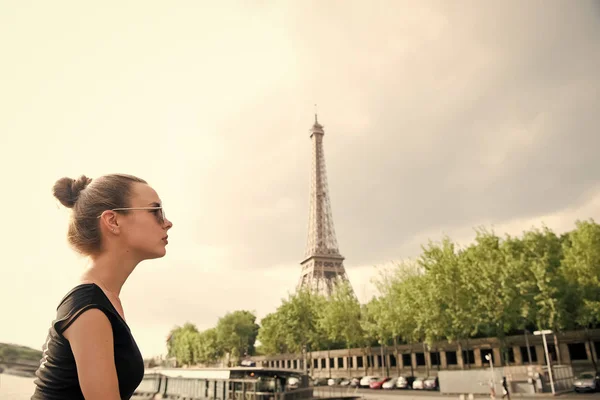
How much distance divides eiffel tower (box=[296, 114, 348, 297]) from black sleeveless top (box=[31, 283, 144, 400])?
81654 millimetres

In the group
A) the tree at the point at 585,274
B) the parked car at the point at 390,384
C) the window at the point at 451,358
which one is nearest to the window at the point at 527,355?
the tree at the point at 585,274

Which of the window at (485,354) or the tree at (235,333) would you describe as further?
the tree at (235,333)

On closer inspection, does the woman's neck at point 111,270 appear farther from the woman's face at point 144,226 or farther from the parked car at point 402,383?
the parked car at point 402,383

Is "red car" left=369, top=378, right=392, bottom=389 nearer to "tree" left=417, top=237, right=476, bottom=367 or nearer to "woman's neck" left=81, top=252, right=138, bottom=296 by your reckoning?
A: "tree" left=417, top=237, right=476, bottom=367

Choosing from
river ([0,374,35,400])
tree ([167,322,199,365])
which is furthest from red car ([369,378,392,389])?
tree ([167,322,199,365])

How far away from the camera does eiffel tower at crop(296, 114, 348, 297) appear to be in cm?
8688

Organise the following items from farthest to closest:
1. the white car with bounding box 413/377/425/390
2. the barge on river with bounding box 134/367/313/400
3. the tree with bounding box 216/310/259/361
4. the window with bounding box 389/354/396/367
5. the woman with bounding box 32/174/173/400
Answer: the tree with bounding box 216/310/259/361, the window with bounding box 389/354/396/367, the white car with bounding box 413/377/425/390, the barge on river with bounding box 134/367/313/400, the woman with bounding box 32/174/173/400

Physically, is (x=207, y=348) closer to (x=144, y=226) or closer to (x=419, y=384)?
(x=419, y=384)

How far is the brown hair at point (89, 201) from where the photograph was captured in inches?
88.7

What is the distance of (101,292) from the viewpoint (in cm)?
193

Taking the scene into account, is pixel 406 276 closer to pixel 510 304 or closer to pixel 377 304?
pixel 377 304

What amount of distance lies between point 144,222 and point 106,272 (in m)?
0.32

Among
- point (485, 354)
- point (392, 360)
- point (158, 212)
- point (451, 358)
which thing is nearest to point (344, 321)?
point (392, 360)

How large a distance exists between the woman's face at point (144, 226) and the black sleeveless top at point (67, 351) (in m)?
0.44
